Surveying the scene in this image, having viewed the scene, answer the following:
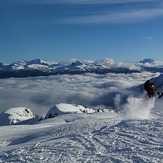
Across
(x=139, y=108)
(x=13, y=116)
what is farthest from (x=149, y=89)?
(x=13, y=116)

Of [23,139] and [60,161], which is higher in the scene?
[60,161]

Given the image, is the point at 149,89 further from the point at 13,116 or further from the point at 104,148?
the point at 13,116

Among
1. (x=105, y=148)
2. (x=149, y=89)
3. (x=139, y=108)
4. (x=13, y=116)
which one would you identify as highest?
(x=149, y=89)

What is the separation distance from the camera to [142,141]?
63.2 ft

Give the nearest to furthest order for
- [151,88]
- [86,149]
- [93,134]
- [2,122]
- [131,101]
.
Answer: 1. [86,149]
2. [93,134]
3. [151,88]
4. [131,101]
5. [2,122]

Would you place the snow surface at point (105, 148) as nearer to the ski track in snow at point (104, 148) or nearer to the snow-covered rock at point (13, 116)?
the ski track in snow at point (104, 148)

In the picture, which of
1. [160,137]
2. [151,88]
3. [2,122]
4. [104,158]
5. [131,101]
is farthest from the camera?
[2,122]

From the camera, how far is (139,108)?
29.9 meters

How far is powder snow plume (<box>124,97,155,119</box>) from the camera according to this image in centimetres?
2893

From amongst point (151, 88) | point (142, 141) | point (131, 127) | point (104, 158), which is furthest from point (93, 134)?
point (151, 88)

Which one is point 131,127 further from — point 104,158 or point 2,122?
point 2,122

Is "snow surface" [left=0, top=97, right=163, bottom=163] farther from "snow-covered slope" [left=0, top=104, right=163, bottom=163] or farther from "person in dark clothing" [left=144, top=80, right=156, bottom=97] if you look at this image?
"person in dark clothing" [left=144, top=80, right=156, bottom=97]

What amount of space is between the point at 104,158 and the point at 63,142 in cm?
462

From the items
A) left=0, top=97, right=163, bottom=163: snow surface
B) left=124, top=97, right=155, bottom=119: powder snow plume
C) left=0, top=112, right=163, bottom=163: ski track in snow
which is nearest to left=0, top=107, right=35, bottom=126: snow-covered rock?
left=124, top=97, right=155, bottom=119: powder snow plume
